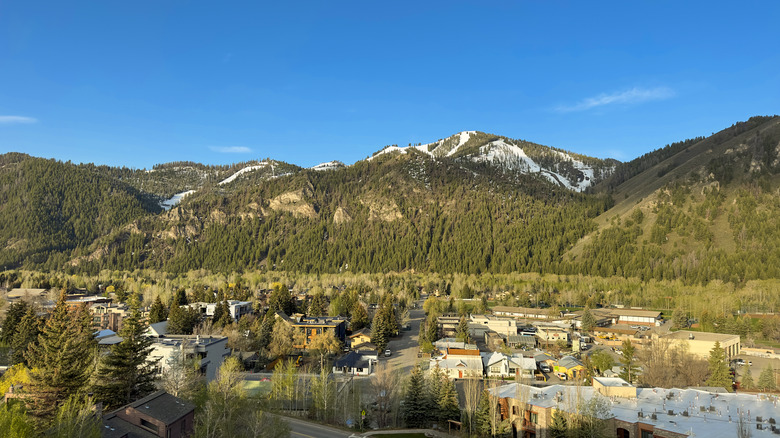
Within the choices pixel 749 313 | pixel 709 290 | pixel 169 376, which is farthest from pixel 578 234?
pixel 169 376

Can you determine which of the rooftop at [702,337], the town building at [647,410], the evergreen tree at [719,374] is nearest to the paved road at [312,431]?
the town building at [647,410]

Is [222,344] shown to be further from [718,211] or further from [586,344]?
[718,211]

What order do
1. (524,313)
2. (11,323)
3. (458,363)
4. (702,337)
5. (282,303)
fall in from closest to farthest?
1. (458,363)
2. (11,323)
3. (702,337)
4. (282,303)
5. (524,313)

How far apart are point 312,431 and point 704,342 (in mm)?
61447

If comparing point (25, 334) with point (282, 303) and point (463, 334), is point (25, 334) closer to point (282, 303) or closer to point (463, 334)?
point (282, 303)

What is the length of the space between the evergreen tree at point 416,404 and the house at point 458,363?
15009 millimetres

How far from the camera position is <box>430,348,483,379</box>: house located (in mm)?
55812

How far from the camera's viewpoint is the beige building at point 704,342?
6800cm

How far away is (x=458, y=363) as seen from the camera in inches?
2264

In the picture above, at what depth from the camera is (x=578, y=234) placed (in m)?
190

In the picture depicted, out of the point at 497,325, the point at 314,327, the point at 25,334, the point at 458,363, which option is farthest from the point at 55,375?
the point at 497,325

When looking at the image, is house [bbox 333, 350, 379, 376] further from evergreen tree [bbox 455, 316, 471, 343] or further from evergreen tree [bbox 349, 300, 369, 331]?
evergreen tree [bbox 349, 300, 369, 331]

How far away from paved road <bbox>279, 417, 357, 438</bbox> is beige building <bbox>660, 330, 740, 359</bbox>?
55.7 metres

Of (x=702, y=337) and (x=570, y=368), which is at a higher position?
(x=702, y=337)
